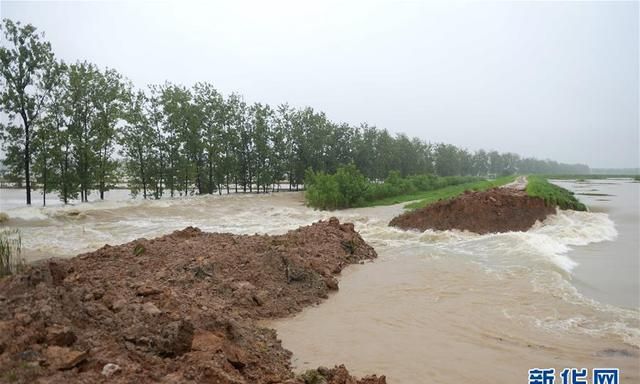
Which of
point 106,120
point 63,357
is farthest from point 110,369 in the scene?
point 106,120

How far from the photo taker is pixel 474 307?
6910 mm

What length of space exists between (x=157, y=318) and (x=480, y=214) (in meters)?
13.0

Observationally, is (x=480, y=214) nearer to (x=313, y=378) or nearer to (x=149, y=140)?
(x=313, y=378)

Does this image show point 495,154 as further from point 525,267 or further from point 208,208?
point 525,267

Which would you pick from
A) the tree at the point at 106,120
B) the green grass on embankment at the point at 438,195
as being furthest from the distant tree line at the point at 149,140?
the green grass on embankment at the point at 438,195

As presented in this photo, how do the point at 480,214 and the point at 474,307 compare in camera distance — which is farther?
the point at 480,214

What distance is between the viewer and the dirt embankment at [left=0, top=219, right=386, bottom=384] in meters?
3.52

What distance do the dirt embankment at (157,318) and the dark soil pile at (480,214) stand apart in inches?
328

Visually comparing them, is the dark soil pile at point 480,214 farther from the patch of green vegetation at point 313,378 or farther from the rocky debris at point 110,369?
the rocky debris at point 110,369

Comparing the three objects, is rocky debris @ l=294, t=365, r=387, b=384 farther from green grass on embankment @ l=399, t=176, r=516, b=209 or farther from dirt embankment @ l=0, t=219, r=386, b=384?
green grass on embankment @ l=399, t=176, r=516, b=209

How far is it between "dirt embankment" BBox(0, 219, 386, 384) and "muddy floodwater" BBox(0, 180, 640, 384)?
530 mm

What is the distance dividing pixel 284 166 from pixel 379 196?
13063 millimetres

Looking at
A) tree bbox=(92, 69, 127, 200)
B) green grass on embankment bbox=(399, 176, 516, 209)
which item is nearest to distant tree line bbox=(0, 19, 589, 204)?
tree bbox=(92, 69, 127, 200)

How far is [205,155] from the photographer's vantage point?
3247cm
